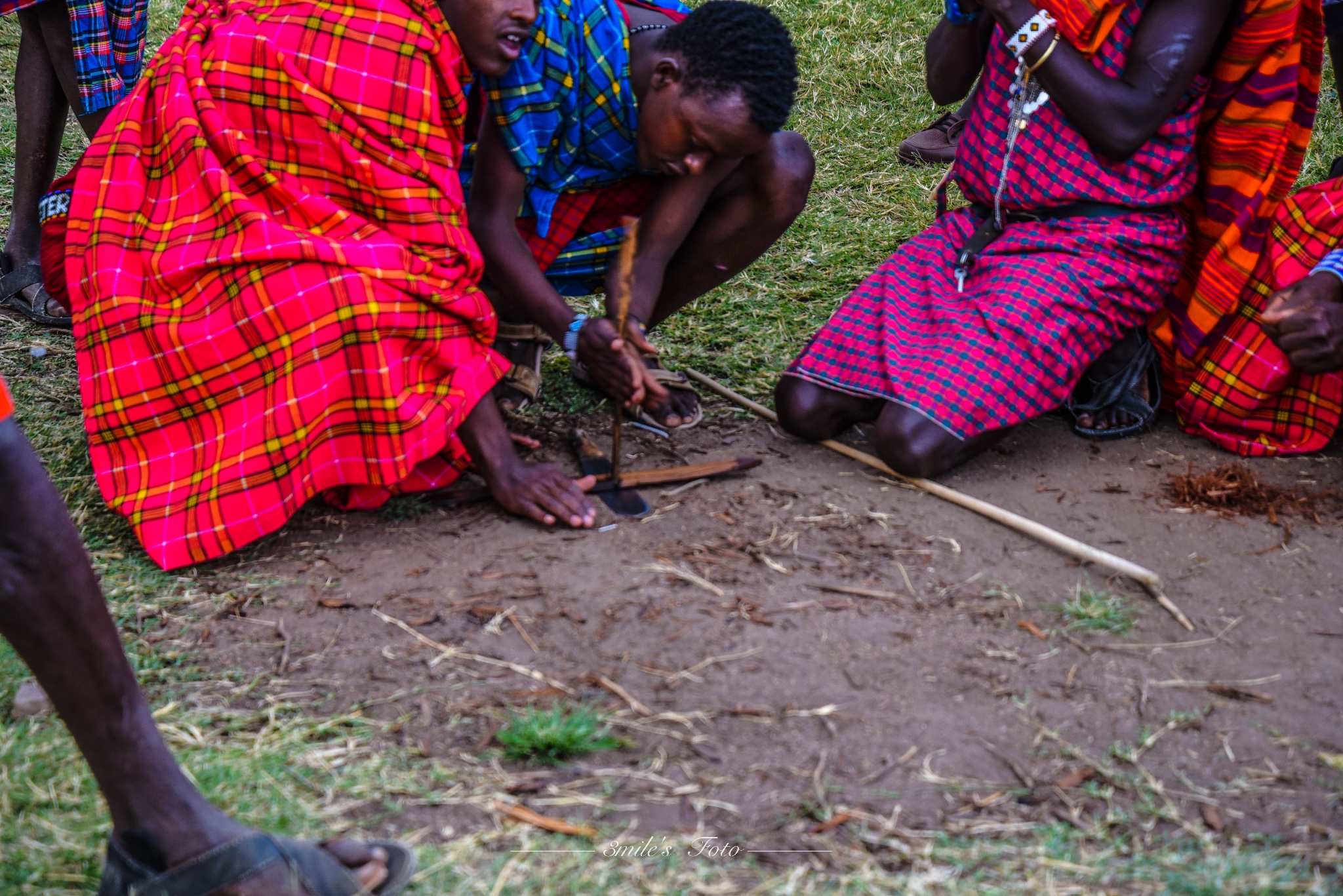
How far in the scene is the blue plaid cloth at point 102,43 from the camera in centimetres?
361

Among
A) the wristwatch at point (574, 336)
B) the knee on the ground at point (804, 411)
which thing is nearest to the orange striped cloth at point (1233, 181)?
the knee on the ground at point (804, 411)

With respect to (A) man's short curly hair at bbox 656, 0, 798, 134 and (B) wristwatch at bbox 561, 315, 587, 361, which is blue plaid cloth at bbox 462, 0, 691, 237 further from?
(B) wristwatch at bbox 561, 315, 587, 361

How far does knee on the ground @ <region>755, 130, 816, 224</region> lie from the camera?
10.5ft

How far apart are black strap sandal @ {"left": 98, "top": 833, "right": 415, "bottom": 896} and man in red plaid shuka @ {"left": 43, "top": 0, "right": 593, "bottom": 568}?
3.57 feet

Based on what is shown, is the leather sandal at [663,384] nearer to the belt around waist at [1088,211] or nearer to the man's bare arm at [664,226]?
the man's bare arm at [664,226]

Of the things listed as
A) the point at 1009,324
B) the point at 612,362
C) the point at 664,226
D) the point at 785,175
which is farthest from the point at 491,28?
the point at 1009,324

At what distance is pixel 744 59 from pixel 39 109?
8.30ft

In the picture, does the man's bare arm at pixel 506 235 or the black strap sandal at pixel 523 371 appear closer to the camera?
the man's bare arm at pixel 506 235

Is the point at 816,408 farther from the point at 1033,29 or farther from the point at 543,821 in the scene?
the point at 543,821

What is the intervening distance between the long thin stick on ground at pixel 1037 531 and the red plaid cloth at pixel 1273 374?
798 millimetres

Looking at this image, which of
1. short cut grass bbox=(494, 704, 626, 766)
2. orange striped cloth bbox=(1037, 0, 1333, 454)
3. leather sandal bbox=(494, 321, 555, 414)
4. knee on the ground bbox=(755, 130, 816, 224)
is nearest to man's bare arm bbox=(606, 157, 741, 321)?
knee on the ground bbox=(755, 130, 816, 224)

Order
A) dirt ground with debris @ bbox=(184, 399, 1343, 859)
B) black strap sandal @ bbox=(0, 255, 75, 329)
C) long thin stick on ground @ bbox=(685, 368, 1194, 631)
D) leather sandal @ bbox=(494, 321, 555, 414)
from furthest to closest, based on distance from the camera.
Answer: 1. black strap sandal @ bbox=(0, 255, 75, 329)
2. leather sandal @ bbox=(494, 321, 555, 414)
3. long thin stick on ground @ bbox=(685, 368, 1194, 631)
4. dirt ground with debris @ bbox=(184, 399, 1343, 859)

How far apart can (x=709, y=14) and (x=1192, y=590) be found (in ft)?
5.69

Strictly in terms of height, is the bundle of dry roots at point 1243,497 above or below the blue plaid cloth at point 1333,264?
below
